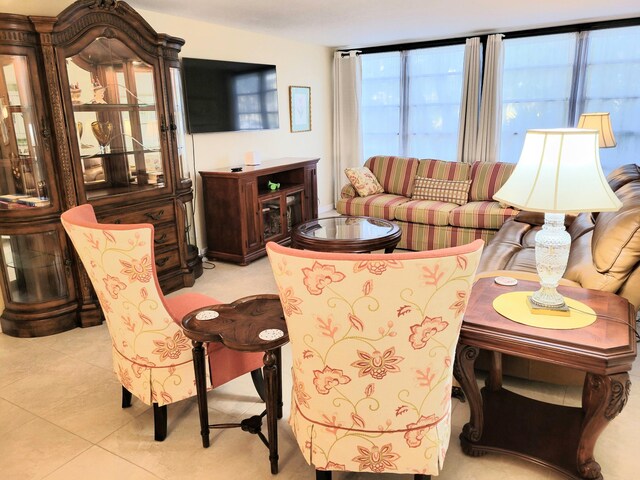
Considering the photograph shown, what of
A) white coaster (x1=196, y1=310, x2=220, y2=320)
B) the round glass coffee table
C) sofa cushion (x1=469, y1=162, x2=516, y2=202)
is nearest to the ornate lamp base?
white coaster (x1=196, y1=310, x2=220, y2=320)

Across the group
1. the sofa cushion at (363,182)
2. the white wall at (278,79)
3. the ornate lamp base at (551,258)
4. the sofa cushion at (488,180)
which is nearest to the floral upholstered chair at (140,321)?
the ornate lamp base at (551,258)

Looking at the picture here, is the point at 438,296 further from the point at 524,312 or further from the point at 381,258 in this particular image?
the point at 524,312

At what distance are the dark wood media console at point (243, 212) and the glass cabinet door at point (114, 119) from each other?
799 millimetres

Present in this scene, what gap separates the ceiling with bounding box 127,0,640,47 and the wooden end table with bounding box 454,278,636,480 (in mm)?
2981

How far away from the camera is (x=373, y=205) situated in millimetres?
4930

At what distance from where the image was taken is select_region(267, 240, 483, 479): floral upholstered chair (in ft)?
4.02

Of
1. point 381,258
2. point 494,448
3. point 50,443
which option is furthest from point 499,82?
point 50,443

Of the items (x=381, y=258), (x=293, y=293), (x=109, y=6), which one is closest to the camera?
(x=381, y=258)

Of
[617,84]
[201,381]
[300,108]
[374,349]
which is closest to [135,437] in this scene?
[201,381]

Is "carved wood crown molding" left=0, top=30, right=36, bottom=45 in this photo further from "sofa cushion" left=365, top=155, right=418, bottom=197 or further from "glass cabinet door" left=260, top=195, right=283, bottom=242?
"sofa cushion" left=365, top=155, right=418, bottom=197

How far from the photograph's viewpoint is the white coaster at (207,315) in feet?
6.15

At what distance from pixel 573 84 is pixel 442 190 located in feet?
7.00

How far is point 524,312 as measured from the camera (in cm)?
179

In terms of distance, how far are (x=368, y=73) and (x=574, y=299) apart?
544 centimetres
